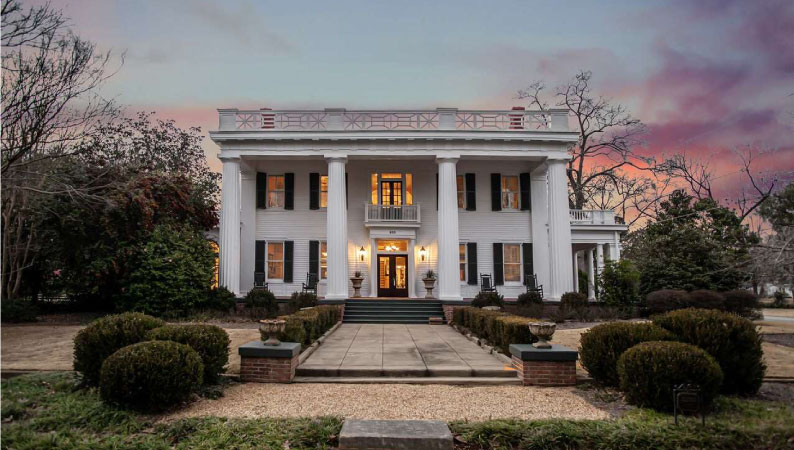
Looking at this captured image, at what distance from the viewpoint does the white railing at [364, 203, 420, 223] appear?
902 inches

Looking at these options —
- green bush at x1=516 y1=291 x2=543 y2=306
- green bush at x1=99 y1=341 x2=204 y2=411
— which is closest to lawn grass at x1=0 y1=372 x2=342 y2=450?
green bush at x1=99 y1=341 x2=204 y2=411

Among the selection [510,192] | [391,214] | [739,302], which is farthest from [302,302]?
[739,302]

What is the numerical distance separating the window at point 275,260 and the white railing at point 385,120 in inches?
214

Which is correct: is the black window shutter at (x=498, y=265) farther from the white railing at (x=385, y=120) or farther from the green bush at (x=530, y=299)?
the white railing at (x=385, y=120)

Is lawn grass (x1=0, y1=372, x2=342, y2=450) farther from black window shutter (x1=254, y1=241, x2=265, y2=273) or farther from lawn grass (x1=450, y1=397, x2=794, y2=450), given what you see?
black window shutter (x1=254, y1=241, x2=265, y2=273)

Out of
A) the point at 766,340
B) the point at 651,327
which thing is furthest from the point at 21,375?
the point at 766,340

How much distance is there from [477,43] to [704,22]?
6.35 meters

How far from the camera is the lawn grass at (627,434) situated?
5.11m

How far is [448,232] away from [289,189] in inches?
310

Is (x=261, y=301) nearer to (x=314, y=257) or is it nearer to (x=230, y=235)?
(x=230, y=235)

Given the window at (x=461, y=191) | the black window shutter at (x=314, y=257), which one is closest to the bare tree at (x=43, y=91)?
the black window shutter at (x=314, y=257)

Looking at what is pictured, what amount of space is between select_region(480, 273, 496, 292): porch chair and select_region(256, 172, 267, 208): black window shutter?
419 inches

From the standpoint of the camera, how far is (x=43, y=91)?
9.71 m

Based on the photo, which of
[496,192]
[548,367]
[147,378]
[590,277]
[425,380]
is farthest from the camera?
[590,277]
